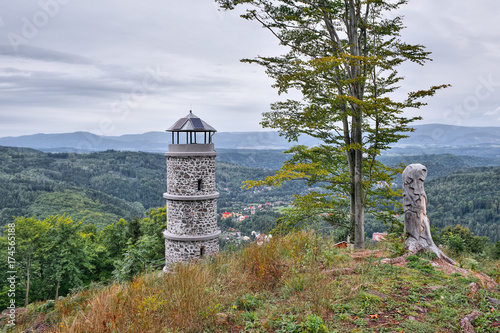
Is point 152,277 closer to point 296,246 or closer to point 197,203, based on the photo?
point 296,246

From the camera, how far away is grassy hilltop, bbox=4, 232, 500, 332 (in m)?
3.82

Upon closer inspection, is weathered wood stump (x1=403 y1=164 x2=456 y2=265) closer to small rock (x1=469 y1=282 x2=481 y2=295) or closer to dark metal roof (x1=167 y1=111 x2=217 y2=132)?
small rock (x1=469 y1=282 x2=481 y2=295)

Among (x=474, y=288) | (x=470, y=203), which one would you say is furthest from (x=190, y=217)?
(x=470, y=203)

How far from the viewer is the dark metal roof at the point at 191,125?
14.3 meters

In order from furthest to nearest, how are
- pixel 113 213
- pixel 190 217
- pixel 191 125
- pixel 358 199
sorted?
pixel 113 213
pixel 191 125
pixel 190 217
pixel 358 199

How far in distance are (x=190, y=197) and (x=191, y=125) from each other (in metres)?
3.18

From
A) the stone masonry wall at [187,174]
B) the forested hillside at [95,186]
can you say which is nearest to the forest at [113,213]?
the forested hillside at [95,186]

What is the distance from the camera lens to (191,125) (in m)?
14.4

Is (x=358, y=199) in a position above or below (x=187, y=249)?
above

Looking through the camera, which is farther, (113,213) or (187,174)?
(113,213)

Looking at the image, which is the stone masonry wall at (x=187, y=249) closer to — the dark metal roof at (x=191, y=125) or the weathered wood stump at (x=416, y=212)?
the dark metal roof at (x=191, y=125)

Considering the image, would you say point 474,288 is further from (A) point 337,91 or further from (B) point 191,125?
(B) point 191,125

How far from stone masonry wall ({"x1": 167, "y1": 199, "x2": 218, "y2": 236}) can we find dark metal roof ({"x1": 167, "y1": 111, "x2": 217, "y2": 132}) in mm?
3158

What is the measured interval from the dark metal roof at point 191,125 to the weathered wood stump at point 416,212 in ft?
30.5
